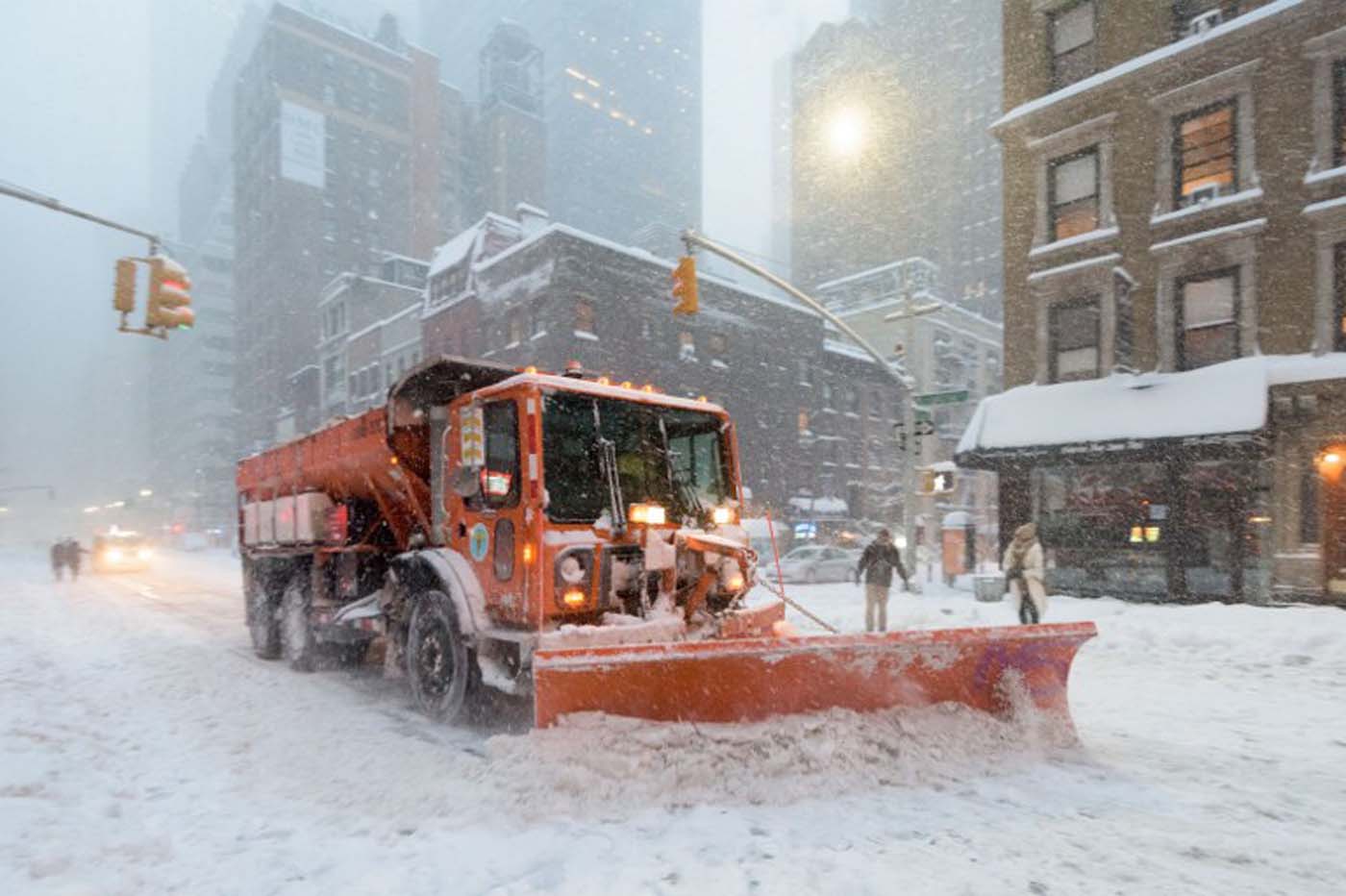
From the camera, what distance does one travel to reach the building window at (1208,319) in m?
15.4

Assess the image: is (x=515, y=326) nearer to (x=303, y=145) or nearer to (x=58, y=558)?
(x=58, y=558)

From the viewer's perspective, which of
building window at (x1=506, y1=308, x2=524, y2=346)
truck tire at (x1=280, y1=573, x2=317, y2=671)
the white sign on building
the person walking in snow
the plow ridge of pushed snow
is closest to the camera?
the plow ridge of pushed snow

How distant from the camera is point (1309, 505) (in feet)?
47.4

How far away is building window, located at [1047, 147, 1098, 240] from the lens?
17.7 metres

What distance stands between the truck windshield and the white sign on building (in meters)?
91.5

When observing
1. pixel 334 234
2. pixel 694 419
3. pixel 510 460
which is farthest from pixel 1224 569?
pixel 334 234

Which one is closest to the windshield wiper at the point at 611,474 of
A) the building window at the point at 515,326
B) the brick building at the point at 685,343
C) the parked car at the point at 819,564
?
the parked car at the point at 819,564

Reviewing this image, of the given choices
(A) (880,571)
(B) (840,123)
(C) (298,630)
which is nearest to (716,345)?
(A) (880,571)

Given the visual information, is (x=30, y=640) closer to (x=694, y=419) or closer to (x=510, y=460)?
(x=510, y=460)

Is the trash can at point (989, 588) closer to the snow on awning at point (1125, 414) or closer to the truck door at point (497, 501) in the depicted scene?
the snow on awning at point (1125, 414)

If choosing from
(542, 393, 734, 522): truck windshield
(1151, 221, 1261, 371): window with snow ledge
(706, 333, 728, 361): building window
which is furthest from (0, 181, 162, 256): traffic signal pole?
(706, 333, 728, 361): building window

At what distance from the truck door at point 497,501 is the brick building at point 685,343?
26.1 m

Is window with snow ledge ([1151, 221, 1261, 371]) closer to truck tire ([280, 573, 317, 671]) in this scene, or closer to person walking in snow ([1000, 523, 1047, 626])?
person walking in snow ([1000, 523, 1047, 626])

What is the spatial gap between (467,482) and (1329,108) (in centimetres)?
1726
